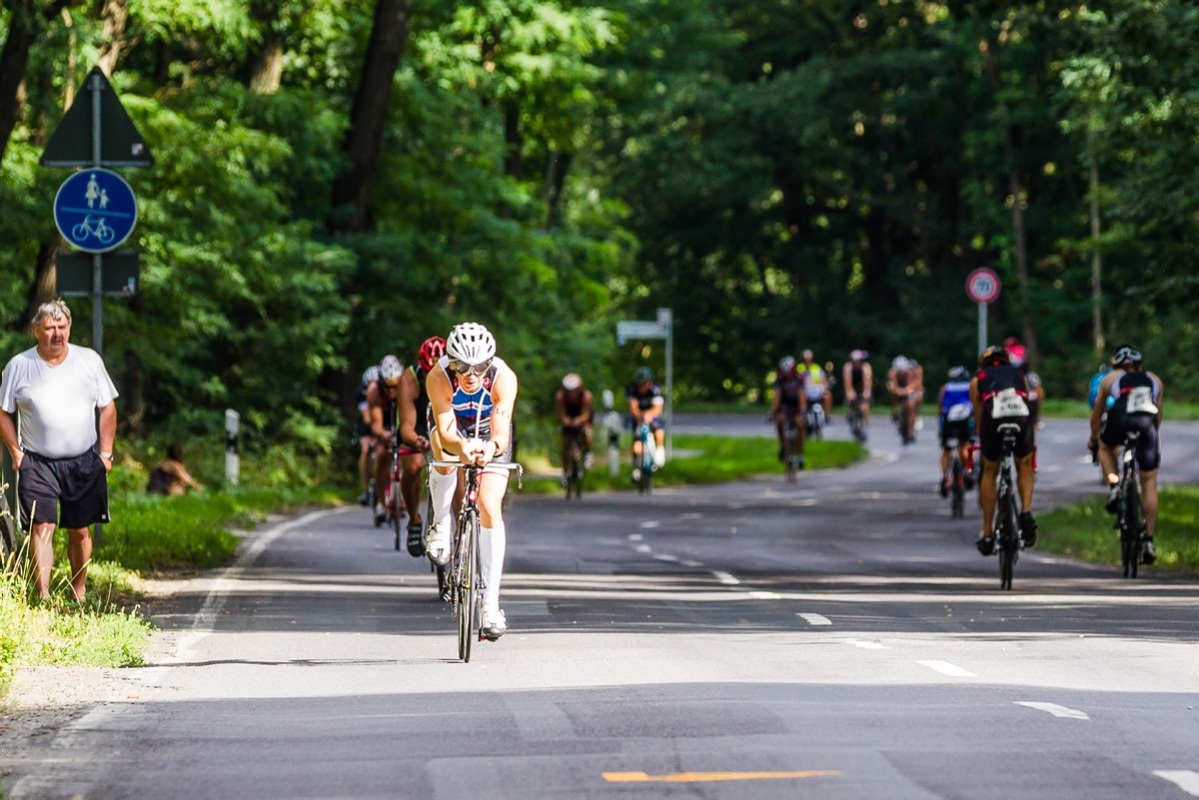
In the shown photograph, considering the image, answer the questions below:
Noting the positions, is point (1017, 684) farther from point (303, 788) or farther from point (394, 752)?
point (303, 788)

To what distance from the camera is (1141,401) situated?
18453 millimetres

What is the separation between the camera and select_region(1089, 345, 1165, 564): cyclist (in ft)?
60.2

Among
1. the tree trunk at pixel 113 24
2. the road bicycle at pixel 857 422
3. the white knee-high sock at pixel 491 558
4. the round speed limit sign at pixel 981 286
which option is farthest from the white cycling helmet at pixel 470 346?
the road bicycle at pixel 857 422

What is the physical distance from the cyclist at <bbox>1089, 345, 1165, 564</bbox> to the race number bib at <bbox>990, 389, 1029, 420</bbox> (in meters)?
1.34

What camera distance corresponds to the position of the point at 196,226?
28.7 meters

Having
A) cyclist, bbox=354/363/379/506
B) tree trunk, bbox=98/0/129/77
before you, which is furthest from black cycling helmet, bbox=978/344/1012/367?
tree trunk, bbox=98/0/129/77

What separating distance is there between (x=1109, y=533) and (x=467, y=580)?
12126 mm

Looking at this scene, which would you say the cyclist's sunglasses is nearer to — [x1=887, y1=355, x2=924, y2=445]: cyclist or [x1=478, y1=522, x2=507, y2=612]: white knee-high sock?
[x1=478, y1=522, x2=507, y2=612]: white knee-high sock

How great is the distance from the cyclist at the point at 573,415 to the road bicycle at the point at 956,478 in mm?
5987

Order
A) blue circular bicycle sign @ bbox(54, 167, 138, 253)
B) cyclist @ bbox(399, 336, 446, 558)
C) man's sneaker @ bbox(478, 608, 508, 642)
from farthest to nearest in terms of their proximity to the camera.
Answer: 1. cyclist @ bbox(399, 336, 446, 558)
2. blue circular bicycle sign @ bbox(54, 167, 138, 253)
3. man's sneaker @ bbox(478, 608, 508, 642)

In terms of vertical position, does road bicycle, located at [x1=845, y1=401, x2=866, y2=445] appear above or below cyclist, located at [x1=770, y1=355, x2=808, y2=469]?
below

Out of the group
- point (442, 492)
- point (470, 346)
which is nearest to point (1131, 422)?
point (442, 492)

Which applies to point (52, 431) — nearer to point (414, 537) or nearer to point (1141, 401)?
point (414, 537)

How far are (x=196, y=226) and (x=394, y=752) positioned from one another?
20.9 meters
